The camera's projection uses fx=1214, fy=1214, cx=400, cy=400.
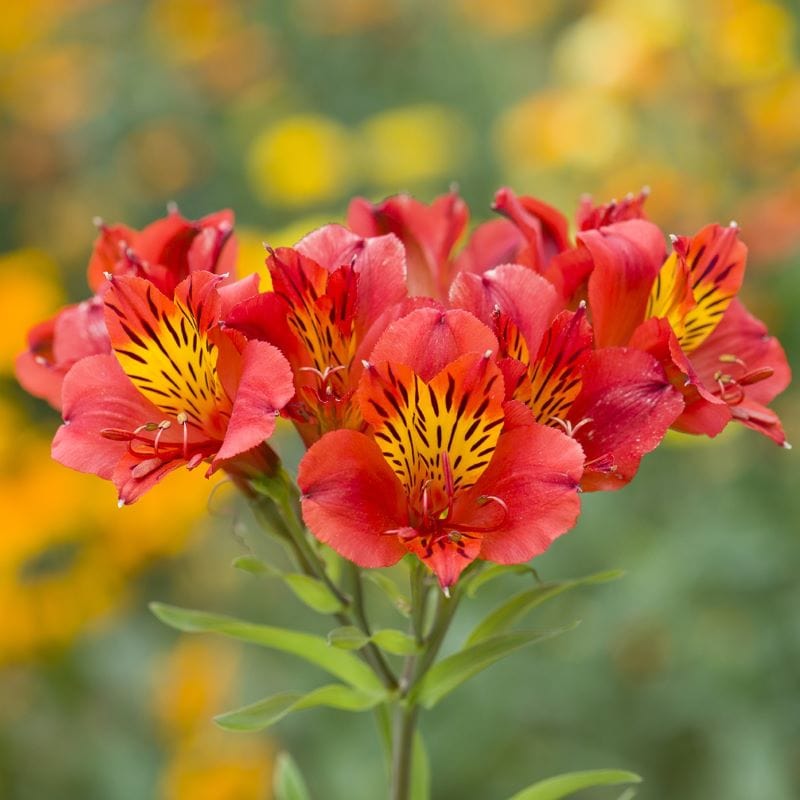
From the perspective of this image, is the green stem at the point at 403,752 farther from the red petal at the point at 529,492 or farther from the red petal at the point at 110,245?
the red petal at the point at 110,245

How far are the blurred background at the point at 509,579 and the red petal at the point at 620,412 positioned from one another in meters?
0.33

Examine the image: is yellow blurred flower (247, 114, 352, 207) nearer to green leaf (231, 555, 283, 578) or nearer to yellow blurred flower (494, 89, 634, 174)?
yellow blurred flower (494, 89, 634, 174)

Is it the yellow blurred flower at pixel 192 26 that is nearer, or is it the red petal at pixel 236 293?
the red petal at pixel 236 293

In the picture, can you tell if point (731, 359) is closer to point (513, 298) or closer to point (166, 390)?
point (513, 298)

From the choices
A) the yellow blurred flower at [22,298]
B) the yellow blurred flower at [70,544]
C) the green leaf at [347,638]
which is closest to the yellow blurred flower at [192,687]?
the yellow blurred flower at [70,544]

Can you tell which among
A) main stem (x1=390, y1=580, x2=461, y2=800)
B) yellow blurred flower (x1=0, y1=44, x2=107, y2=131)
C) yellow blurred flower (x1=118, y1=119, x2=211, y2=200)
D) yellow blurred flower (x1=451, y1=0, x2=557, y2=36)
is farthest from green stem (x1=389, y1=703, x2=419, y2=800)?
yellow blurred flower (x1=451, y1=0, x2=557, y2=36)

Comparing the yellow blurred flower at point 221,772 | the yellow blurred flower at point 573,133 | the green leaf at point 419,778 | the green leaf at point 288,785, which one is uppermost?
the green leaf at point 419,778

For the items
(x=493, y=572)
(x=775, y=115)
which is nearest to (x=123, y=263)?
(x=493, y=572)

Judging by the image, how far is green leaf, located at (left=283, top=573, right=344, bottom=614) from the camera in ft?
2.73

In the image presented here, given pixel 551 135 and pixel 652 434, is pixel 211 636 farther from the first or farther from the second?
pixel 652 434

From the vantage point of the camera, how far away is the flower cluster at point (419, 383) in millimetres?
709

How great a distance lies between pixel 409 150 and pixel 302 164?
0.24 m

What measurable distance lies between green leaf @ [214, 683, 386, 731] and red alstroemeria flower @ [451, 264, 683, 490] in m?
0.24

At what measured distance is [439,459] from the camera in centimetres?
74
